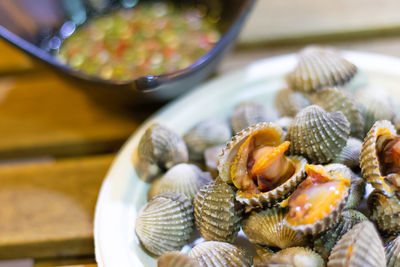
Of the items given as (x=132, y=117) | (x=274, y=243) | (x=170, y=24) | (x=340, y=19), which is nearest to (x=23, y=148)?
(x=132, y=117)

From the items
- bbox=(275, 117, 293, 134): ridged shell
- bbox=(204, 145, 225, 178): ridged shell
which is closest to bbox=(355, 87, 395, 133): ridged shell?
bbox=(275, 117, 293, 134): ridged shell

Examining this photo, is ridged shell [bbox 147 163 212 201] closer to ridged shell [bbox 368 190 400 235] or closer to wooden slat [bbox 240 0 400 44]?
ridged shell [bbox 368 190 400 235]

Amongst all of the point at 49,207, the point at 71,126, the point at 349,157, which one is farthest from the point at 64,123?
the point at 349,157

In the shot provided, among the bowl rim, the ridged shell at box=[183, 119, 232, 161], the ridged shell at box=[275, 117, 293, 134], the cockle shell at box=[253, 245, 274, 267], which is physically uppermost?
the bowl rim

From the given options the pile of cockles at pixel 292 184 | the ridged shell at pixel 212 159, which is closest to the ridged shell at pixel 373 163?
the pile of cockles at pixel 292 184

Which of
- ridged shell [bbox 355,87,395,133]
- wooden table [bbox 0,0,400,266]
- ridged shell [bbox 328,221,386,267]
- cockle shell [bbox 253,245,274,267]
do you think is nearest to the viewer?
ridged shell [bbox 328,221,386,267]

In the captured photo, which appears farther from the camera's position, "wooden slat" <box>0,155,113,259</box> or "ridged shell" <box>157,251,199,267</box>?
"wooden slat" <box>0,155,113,259</box>

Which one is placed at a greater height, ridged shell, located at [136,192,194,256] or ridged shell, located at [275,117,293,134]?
ridged shell, located at [275,117,293,134]
